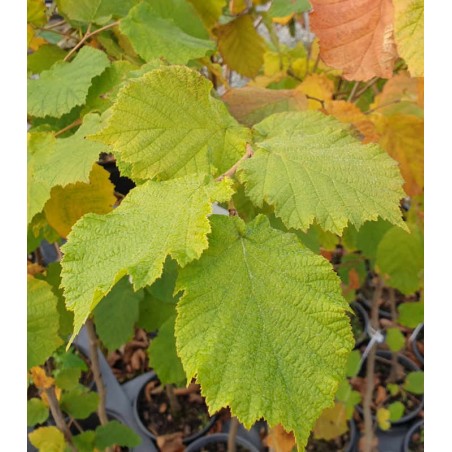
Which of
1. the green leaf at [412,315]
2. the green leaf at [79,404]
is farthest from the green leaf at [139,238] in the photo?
the green leaf at [412,315]

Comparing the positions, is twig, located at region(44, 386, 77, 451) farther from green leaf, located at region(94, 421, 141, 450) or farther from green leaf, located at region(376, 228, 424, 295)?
green leaf, located at region(376, 228, 424, 295)

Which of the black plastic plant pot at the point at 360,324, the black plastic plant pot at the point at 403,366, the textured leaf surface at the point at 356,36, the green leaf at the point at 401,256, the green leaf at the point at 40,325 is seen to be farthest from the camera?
the black plastic plant pot at the point at 360,324

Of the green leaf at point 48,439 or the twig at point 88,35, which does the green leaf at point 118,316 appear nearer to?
the green leaf at point 48,439

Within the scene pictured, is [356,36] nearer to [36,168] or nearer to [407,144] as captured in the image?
[407,144]

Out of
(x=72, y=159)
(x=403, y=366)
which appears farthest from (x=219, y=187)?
(x=403, y=366)

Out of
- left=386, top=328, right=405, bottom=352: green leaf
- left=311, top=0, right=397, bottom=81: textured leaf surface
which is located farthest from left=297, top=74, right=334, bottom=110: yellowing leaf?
left=386, top=328, right=405, bottom=352: green leaf

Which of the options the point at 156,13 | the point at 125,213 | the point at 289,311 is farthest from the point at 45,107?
the point at 289,311

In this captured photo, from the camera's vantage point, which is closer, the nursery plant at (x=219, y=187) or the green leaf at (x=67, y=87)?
the nursery plant at (x=219, y=187)
